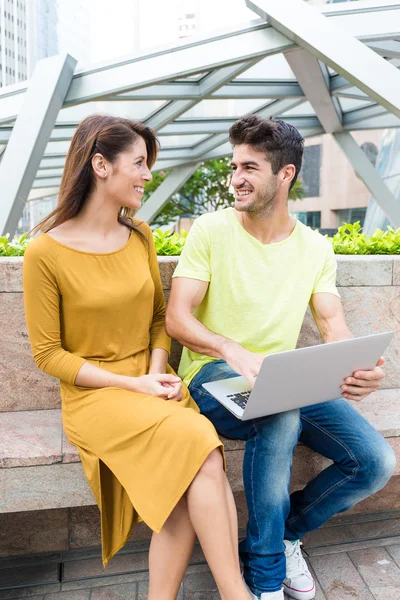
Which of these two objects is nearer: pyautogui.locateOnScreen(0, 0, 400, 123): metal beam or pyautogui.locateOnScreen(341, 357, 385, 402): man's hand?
pyautogui.locateOnScreen(341, 357, 385, 402): man's hand

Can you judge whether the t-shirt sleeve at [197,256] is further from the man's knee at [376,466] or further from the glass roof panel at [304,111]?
the glass roof panel at [304,111]

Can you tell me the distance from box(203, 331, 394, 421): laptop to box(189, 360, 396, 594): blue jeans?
0.45 ft

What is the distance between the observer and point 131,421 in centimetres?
220

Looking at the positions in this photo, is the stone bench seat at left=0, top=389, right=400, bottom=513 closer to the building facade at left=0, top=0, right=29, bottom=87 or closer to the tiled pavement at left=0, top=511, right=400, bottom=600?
the tiled pavement at left=0, top=511, right=400, bottom=600

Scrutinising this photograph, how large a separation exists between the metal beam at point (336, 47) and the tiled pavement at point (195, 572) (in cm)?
595

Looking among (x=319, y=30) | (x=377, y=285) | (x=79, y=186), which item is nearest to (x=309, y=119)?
(x=319, y=30)

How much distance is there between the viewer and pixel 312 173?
34.1 meters

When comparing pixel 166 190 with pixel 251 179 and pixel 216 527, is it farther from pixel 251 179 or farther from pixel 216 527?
pixel 216 527

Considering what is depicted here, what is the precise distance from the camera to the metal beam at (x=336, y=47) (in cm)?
761

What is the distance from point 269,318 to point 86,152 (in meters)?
1.08

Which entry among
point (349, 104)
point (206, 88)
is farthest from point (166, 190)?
point (206, 88)

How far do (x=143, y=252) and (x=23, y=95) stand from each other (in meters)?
7.17

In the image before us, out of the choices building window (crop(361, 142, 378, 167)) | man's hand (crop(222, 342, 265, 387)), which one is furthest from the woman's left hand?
building window (crop(361, 142, 378, 167))

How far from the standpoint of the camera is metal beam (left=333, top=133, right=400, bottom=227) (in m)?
14.6
